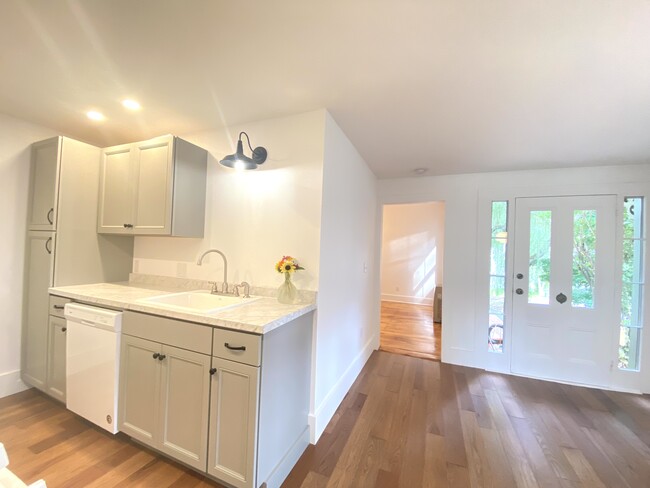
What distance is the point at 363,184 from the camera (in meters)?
2.94

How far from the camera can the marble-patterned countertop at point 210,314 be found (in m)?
1.38

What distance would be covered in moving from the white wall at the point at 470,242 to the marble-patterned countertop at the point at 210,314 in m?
2.25

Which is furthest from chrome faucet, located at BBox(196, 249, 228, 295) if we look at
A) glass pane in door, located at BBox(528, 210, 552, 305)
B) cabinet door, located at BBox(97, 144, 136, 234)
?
glass pane in door, located at BBox(528, 210, 552, 305)

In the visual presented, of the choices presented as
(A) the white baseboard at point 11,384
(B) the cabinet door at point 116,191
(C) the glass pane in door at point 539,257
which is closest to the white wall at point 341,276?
(B) the cabinet door at point 116,191

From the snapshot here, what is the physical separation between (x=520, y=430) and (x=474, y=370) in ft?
3.52

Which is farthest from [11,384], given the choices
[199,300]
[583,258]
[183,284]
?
[583,258]

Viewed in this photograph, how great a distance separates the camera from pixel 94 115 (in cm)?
213

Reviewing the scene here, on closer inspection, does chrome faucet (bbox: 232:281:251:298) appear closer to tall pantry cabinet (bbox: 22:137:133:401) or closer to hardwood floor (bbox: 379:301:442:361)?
tall pantry cabinet (bbox: 22:137:133:401)

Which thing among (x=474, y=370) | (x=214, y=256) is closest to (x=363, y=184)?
(x=214, y=256)

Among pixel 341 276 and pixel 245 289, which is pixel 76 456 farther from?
pixel 341 276

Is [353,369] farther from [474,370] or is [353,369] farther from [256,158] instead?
[256,158]

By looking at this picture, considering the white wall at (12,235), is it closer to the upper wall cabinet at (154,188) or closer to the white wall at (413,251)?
the upper wall cabinet at (154,188)

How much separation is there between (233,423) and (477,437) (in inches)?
69.6

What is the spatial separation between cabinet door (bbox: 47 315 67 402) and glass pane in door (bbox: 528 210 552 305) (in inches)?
174
